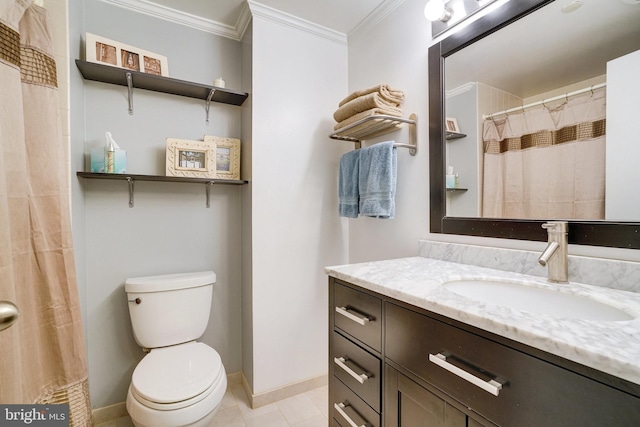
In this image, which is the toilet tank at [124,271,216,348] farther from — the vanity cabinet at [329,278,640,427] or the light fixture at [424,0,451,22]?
the light fixture at [424,0,451,22]

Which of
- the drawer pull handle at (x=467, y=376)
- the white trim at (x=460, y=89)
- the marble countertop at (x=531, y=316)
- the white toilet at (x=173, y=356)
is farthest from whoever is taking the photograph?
the white trim at (x=460, y=89)

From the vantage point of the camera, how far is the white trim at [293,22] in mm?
1679

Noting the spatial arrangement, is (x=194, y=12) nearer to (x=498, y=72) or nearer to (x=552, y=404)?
(x=498, y=72)

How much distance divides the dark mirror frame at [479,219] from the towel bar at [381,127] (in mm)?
112

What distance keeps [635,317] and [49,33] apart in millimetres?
1767

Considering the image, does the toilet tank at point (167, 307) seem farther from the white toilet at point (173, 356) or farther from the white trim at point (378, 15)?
the white trim at point (378, 15)

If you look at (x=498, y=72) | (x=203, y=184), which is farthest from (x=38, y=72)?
(x=498, y=72)

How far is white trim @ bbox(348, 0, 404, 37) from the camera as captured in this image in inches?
63.8

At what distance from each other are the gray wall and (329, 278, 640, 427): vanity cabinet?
3.58ft

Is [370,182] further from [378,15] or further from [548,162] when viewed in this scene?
[378,15]

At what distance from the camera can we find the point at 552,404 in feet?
1.69

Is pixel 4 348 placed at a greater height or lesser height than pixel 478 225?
lesser

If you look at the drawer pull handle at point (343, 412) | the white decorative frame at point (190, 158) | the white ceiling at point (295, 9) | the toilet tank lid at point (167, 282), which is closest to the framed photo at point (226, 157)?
the white decorative frame at point (190, 158)

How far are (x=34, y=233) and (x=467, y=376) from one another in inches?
47.1
